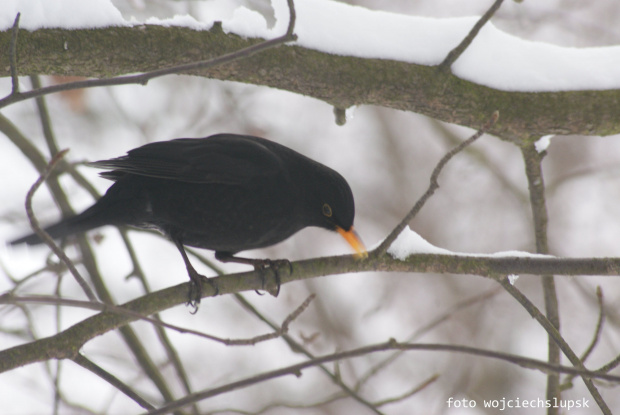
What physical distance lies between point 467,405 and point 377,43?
15.7ft

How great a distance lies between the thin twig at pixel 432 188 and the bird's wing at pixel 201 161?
1.21 m

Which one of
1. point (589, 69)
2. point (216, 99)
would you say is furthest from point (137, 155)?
point (216, 99)

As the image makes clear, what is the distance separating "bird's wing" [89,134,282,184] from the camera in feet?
12.9

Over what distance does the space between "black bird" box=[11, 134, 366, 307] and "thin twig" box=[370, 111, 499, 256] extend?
2.19 feet

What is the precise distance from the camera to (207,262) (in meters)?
4.35

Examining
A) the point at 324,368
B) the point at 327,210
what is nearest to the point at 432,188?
the point at 324,368

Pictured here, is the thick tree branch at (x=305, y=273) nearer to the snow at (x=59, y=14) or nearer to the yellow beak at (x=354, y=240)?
the yellow beak at (x=354, y=240)

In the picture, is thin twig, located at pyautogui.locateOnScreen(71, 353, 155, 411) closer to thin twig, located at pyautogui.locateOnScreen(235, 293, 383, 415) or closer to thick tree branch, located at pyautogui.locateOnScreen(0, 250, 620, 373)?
thick tree branch, located at pyautogui.locateOnScreen(0, 250, 620, 373)

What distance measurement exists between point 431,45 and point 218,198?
164 cm

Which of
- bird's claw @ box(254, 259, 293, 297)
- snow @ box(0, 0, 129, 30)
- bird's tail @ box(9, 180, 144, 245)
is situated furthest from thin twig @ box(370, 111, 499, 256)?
snow @ box(0, 0, 129, 30)

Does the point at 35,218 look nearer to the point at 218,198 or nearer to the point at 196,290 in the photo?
the point at 196,290

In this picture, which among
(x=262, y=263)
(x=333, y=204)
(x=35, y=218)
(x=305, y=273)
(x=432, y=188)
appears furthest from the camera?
(x=333, y=204)

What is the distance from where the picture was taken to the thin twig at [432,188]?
239 cm

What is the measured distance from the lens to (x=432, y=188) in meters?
2.54
